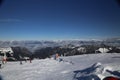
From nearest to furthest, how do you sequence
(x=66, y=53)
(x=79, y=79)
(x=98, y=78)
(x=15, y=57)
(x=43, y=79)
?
(x=98, y=78) → (x=79, y=79) → (x=43, y=79) → (x=15, y=57) → (x=66, y=53)

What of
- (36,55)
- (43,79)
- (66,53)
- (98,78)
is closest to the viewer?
(98,78)

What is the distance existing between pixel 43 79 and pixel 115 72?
4899 mm

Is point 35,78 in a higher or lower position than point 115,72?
lower

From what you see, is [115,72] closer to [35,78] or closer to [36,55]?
[35,78]

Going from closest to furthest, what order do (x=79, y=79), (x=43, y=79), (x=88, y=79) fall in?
(x=88, y=79)
(x=79, y=79)
(x=43, y=79)

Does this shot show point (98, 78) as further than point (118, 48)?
No

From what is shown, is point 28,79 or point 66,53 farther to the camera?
point 66,53

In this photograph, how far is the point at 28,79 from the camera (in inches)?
523

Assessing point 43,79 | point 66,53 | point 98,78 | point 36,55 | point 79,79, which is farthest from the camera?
point 66,53

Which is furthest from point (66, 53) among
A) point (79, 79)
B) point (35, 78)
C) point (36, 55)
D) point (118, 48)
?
point (79, 79)

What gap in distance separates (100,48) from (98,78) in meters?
32.2

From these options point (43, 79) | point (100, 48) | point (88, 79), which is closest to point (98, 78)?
point (88, 79)

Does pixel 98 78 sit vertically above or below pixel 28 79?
above

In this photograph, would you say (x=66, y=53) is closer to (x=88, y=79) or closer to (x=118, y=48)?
(x=118, y=48)
